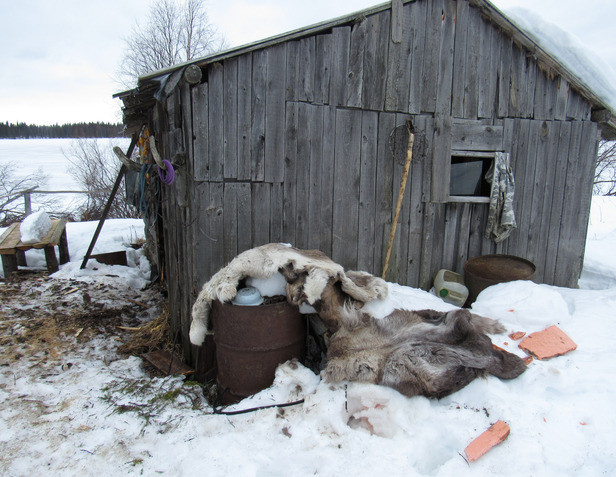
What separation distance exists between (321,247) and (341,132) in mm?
1292

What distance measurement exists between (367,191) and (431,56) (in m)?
1.75

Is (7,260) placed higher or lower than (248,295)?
lower

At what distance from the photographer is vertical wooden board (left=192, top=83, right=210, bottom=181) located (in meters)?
3.73

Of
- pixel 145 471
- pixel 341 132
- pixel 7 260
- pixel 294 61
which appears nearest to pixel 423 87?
pixel 341 132

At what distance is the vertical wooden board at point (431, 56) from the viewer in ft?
14.7

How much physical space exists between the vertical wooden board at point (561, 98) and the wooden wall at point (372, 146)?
16 millimetres

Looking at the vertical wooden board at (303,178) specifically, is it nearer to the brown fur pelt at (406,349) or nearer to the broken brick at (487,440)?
the brown fur pelt at (406,349)

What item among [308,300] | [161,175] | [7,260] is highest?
[161,175]

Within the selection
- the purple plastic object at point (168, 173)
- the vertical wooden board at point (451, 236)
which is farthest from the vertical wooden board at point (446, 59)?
the purple plastic object at point (168, 173)

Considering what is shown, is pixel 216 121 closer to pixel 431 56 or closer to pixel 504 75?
pixel 431 56

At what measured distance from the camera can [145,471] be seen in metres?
2.39

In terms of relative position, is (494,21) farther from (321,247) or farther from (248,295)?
(248,295)

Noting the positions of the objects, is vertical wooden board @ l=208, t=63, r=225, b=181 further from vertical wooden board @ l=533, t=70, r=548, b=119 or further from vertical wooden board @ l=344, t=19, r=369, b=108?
vertical wooden board @ l=533, t=70, r=548, b=119

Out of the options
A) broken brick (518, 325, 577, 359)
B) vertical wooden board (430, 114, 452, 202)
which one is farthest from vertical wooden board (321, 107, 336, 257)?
broken brick (518, 325, 577, 359)
